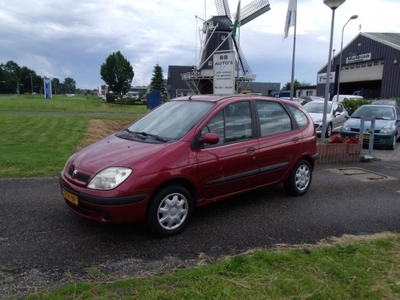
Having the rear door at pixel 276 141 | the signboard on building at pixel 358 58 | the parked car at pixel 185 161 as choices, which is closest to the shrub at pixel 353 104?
the parked car at pixel 185 161

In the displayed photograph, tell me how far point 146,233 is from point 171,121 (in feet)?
5.07

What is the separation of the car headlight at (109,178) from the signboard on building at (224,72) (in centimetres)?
855

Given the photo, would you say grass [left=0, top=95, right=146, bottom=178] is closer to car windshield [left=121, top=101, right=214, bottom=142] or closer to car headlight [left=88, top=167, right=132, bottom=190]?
car windshield [left=121, top=101, right=214, bottom=142]

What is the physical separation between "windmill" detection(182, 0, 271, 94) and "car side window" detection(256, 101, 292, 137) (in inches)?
1130

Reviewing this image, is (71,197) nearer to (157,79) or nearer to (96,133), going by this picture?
(96,133)

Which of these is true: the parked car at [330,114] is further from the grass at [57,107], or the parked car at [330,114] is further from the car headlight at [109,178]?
the grass at [57,107]

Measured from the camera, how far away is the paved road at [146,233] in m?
3.16

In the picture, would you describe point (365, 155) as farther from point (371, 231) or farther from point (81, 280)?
point (81, 280)

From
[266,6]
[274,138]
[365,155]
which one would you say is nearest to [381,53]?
[266,6]

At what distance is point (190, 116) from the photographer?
4.37 metres

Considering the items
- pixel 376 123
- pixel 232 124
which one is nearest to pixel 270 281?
pixel 232 124

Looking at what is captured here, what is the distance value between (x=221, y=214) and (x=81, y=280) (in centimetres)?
222

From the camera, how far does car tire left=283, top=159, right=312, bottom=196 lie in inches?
211

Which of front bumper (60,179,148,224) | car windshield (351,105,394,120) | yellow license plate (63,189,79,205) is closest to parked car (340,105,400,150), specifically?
car windshield (351,105,394,120)
